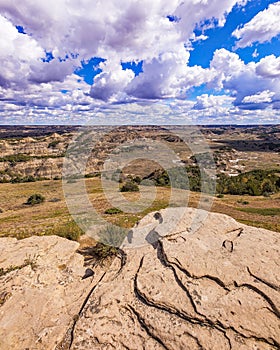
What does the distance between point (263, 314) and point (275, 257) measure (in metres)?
2.16

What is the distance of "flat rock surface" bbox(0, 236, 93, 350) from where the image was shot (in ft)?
23.7

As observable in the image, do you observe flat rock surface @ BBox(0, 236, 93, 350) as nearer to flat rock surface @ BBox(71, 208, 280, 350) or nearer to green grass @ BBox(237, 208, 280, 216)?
flat rock surface @ BBox(71, 208, 280, 350)

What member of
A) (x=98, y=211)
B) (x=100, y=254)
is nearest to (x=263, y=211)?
(x=98, y=211)

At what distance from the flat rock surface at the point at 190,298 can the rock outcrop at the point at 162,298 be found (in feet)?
0.08

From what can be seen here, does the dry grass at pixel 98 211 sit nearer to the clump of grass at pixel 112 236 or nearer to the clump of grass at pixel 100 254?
the clump of grass at pixel 112 236

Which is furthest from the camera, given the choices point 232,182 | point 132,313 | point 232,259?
point 232,182

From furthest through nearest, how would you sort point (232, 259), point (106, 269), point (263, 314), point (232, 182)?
point (232, 182) → point (106, 269) → point (232, 259) → point (263, 314)

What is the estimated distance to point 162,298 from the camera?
7426mm

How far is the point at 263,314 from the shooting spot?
6.75 meters

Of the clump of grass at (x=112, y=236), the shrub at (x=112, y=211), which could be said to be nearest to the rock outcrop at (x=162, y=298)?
the clump of grass at (x=112, y=236)

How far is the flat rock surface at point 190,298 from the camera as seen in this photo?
6.55m

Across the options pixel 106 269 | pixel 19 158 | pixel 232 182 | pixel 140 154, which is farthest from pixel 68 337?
pixel 140 154

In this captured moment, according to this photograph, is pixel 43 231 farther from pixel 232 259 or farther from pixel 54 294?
pixel 232 259

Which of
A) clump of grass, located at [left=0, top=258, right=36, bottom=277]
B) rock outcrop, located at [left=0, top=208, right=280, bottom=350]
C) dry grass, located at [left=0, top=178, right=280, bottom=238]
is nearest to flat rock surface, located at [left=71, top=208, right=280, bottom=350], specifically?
rock outcrop, located at [left=0, top=208, right=280, bottom=350]
